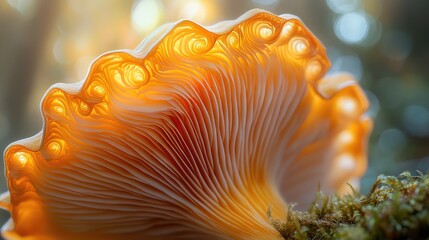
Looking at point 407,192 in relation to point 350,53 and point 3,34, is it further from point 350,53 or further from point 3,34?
point 350,53

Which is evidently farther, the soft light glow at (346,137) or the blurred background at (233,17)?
the blurred background at (233,17)

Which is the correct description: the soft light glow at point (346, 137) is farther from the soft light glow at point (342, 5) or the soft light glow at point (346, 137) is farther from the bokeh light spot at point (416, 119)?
the soft light glow at point (342, 5)

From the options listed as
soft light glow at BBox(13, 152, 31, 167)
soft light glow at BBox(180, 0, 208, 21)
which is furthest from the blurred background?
soft light glow at BBox(13, 152, 31, 167)

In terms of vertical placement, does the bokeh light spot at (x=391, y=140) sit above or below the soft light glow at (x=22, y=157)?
above

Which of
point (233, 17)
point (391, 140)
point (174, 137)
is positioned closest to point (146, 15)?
point (233, 17)

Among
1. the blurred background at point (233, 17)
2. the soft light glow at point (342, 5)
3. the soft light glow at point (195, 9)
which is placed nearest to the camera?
the blurred background at point (233, 17)

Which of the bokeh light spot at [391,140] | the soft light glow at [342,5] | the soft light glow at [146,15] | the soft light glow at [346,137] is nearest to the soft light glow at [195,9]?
the soft light glow at [146,15]
